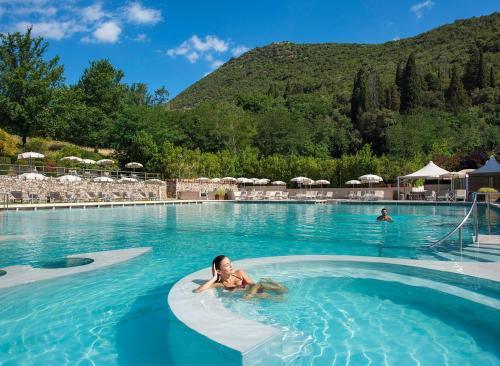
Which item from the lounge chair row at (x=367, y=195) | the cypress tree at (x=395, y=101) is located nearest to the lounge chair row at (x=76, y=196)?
the lounge chair row at (x=367, y=195)

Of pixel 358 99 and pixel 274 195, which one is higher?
pixel 358 99

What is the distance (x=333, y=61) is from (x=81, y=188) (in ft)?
234

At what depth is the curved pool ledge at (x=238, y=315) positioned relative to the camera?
118 inches

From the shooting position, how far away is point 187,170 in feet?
109

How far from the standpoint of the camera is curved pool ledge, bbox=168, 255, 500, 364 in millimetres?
2990

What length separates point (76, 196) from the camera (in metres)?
24.2

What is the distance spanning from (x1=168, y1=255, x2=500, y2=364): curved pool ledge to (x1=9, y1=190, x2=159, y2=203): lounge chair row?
2005 cm

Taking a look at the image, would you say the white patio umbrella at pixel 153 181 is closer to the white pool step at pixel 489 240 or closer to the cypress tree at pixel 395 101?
the white pool step at pixel 489 240

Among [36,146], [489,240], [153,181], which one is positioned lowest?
[489,240]

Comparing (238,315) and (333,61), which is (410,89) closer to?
(333,61)

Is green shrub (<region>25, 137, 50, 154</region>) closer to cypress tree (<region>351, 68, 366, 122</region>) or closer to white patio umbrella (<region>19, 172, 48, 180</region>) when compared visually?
white patio umbrella (<region>19, 172, 48, 180</region>)

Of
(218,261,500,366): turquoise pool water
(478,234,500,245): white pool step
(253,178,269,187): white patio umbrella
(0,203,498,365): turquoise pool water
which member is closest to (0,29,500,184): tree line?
(253,178,269,187): white patio umbrella

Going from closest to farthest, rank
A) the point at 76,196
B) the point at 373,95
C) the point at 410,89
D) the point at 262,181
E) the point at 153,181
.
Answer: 1. the point at 76,196
2. the point at 153,181
3. the point at 262,181
4. the point at 410,89
5. the point at 373,95

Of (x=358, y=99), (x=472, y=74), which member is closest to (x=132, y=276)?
(x=358, y=99)
